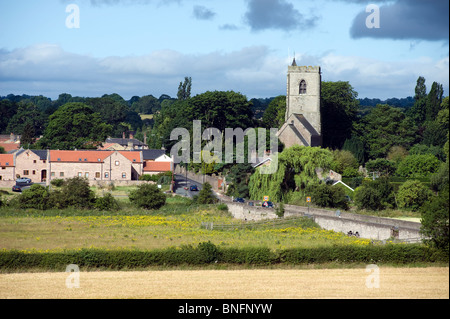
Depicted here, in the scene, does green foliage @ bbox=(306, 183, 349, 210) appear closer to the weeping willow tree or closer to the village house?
the weeping willow tree

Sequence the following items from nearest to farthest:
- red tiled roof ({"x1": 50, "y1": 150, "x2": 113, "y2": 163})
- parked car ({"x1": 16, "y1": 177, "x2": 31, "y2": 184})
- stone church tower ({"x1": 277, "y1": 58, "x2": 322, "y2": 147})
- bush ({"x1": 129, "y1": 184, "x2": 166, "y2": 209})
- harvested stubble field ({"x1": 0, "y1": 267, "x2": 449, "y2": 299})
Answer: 1. harvested stubble field ({"x1": 0, "y1": 267, "x2": 449, "y2": 299})
2. bush ({"x1": 129, "y1": 184, "x2": 166, "y2": 209})
3. parked car ({"x1": 16, "y1": 177, "x2": 31, "y2": 184})
4. red tiled roof ({"x1": 50, "y1": 150, "x2": 113, "y2": 163})
5. stone church tower ({"x1": 277, "y1": 58, "x2": 322, "y2": 147})

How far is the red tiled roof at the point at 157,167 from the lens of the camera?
77.6m

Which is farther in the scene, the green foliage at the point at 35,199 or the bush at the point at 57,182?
the bush at the point at 57,182

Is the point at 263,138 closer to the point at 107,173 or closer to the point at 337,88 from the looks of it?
the point at 107,173

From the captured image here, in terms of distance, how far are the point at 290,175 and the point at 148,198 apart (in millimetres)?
12372

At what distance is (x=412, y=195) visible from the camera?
1884 inches

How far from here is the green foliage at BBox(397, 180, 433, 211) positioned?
47750 mm

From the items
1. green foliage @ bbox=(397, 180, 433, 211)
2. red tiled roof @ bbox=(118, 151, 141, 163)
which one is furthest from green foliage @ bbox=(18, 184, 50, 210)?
green foliage @ bbox=(397, 180, 433, 211)

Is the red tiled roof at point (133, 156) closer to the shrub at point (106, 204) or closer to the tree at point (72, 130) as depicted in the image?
the tree at point (72, 130)

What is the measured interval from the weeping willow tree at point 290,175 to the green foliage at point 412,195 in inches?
358

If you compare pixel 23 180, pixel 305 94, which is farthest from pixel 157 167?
pixel 305 94

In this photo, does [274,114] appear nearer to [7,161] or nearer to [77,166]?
[77,166]

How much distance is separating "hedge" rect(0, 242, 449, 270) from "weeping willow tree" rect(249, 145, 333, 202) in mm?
26652

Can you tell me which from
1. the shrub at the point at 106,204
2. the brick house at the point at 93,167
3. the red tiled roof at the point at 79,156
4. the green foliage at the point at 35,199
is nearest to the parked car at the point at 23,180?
the brick house at the point at 93,167
